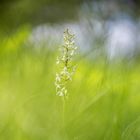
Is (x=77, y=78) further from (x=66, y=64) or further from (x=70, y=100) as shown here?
(x=66, y=64)

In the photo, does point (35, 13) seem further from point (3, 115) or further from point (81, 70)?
A: point (3, 115)

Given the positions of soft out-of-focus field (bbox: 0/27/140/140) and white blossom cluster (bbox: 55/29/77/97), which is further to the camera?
soft out-of-focus field (bbox: 0/27/140/140)

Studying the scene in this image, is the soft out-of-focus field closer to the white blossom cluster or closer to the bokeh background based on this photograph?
the bokeh background

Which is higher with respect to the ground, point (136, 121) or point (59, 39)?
point (59, 39)

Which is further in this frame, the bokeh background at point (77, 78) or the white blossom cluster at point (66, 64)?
the bokeh background at point (77, 78)

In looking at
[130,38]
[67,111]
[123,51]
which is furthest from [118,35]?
[67,111]

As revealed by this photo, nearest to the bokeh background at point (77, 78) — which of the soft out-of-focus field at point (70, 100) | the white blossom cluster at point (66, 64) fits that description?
the soft out-of-focus field at point (70, 100)

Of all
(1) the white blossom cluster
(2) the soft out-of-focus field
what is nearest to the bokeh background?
(2) the soft out-of-focus field

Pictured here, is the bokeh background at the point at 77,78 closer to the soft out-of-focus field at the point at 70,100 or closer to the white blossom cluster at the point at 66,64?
the soft out-of-focus field at the point at 70,100
